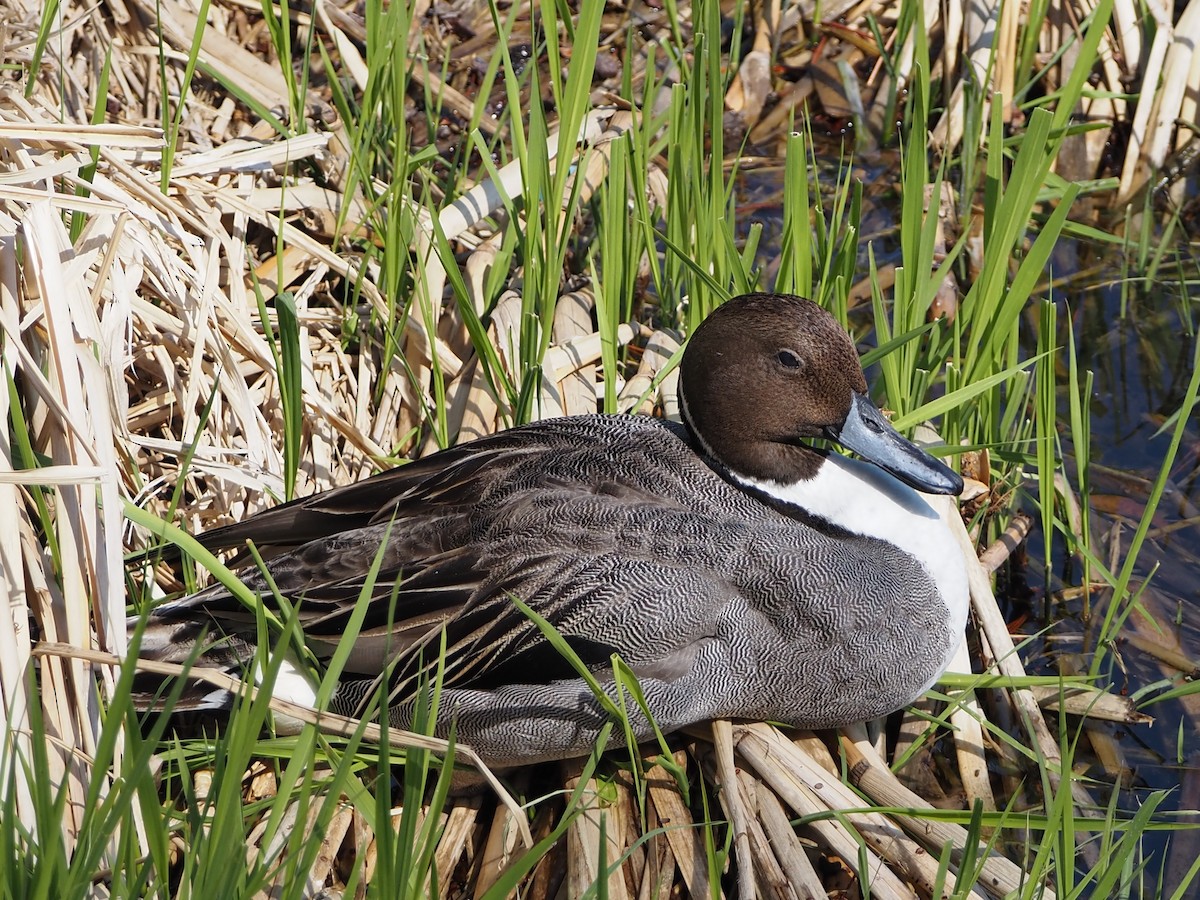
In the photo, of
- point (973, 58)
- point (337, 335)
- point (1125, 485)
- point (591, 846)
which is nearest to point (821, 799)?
point (591, 846)

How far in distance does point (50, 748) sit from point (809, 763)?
1521 millimetres

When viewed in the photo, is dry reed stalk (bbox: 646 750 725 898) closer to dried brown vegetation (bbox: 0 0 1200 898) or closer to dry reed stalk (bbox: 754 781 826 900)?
dried brown vegetation (bbox: 0 0 1200 898)

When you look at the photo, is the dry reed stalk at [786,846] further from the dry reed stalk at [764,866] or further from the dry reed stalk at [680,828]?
the dry reed stalk at [680,828]

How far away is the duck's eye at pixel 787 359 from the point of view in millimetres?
2893

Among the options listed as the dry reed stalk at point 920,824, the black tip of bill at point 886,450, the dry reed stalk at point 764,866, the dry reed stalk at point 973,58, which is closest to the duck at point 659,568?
the black tip of bill at point 886,450

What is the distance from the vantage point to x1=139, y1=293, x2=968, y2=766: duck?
2779 mm

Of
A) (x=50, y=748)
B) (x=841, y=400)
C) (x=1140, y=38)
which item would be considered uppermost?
(x=1140, y=38)

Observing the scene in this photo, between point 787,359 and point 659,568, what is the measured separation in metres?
0.54

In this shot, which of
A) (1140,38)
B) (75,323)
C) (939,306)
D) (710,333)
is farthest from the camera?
(1140,38)

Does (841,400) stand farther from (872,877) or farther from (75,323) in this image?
(75,323)

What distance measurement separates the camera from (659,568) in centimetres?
280

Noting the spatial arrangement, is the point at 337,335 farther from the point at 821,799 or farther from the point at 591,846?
the point at 821,799

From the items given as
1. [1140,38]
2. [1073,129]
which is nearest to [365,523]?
[1073,129]

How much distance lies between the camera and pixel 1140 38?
4.93 metres
